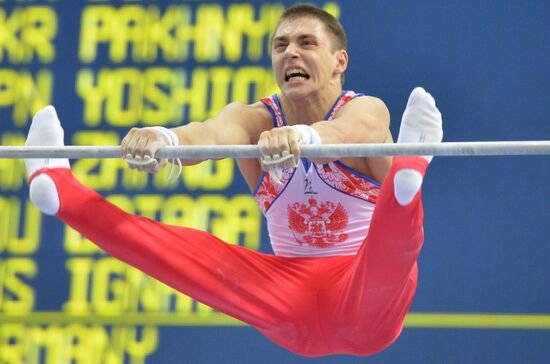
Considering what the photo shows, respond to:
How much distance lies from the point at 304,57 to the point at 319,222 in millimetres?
391

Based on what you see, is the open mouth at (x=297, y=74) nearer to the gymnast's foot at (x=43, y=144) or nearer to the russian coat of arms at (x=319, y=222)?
the russian coat of arms at (x=319, y=222)

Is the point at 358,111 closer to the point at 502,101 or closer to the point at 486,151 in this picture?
the point at 486,151

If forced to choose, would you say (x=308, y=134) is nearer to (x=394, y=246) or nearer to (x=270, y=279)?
(x=394, y=246)

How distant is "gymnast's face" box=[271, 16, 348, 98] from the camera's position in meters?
2.38

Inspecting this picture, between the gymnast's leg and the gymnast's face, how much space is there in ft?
1.18

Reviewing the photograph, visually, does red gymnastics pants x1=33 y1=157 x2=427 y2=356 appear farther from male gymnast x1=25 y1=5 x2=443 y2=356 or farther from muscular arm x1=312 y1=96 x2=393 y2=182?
muscular arm x1=312 y1=96 x2=393 y2=182

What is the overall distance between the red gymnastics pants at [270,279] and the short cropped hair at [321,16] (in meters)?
0.53

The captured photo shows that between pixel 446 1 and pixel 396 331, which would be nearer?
pixel 396 331

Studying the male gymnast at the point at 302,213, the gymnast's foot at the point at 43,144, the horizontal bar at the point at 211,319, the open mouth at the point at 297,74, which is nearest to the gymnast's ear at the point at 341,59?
the male gymnast at the point at 302,213

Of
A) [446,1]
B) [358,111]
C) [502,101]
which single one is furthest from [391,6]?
[358,111]

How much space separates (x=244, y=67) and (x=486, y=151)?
4.43 ft

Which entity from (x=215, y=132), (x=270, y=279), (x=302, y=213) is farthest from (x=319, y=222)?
(x=215, y=132)

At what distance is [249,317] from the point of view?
2293 mm

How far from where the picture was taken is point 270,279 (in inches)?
91.4
